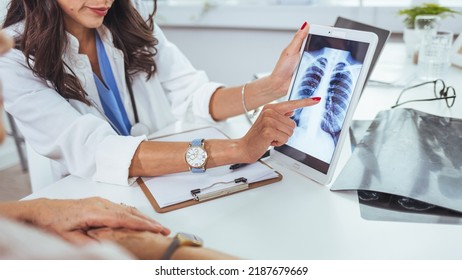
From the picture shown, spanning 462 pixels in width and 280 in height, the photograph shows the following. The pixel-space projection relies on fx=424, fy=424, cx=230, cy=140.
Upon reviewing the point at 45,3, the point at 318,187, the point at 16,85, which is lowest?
the point at 318,187

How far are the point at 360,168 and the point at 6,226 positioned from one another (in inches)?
21.0

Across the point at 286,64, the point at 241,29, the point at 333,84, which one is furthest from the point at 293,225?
the point at 241,29

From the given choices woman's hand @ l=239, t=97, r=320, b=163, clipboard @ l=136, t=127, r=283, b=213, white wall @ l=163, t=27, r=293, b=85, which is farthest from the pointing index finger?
white wall @ l=163, t=27, r=293, b=85

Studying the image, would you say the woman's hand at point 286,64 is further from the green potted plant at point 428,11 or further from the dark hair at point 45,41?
the green potted plant at point 428,11

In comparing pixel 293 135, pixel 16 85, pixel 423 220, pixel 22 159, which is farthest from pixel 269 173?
pixel 22 159

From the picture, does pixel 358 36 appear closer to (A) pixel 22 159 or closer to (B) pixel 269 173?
(B) pixel 269 173

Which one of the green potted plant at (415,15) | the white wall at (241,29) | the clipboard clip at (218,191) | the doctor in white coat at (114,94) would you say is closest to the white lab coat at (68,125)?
the doctor in white coat at (114,94)

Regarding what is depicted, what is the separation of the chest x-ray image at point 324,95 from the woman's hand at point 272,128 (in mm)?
25

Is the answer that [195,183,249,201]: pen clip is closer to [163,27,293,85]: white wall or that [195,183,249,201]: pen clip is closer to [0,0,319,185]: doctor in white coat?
[0,0,319,185]: doctor in white coat

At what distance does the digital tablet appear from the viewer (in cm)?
64

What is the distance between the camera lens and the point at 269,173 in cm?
71

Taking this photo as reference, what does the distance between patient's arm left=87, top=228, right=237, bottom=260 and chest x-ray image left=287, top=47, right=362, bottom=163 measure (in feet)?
0.91

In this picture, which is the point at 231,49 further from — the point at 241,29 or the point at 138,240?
the point at 138,240

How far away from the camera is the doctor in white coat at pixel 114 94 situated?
727 mm
